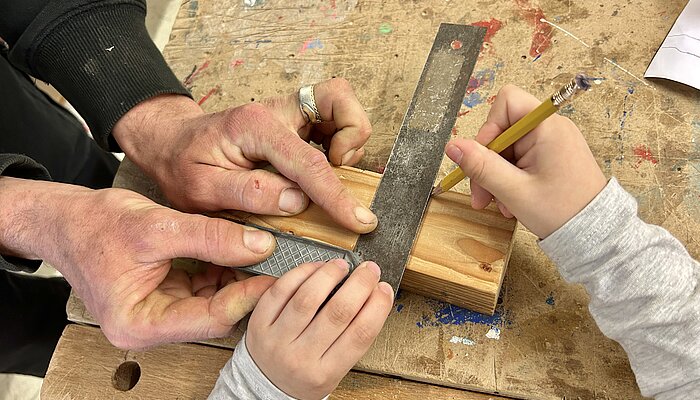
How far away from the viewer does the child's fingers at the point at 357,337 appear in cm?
76

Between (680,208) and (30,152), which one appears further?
(30,152)

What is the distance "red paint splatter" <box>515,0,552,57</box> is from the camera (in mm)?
1120

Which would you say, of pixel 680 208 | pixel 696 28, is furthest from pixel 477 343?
pixel 696 28

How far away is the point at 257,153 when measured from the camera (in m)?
0.91

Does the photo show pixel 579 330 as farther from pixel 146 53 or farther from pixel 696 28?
pixel 146 53

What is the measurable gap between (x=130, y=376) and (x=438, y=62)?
2.53 ft

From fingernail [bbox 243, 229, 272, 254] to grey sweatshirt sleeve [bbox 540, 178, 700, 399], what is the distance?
0.42 m

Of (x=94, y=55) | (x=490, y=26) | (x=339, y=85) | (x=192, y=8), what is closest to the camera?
(x=339, y=85)

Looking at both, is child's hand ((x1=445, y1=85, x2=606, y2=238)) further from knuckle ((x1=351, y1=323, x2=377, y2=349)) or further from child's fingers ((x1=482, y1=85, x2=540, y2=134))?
knuckle ((x1=351, y1=323, x2=377, y2=349))

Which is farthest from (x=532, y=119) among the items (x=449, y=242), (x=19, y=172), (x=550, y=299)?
(x=19, y=172)

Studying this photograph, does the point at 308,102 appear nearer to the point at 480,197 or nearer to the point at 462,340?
the point at 480,197

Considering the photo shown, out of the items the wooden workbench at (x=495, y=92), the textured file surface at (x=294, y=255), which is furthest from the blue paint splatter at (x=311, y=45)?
the textured file surface at (x=294, y=255)

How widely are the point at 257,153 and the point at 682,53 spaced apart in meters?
0.83

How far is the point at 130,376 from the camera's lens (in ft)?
3.10
